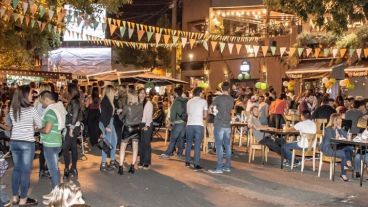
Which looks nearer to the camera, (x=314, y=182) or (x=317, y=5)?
(x=314, y=182)

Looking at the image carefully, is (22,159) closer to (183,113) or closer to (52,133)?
(52,133)

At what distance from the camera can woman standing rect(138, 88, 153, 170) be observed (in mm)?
11391

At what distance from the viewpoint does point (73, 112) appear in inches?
391

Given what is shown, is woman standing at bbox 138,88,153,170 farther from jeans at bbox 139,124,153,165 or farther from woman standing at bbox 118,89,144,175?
woman standing at bbox 118,89,144,175

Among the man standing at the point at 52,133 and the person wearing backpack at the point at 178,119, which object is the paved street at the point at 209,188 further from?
the person wearing backpack at the point at 178,119

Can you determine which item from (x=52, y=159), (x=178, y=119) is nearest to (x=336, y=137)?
(x=178, y=119)

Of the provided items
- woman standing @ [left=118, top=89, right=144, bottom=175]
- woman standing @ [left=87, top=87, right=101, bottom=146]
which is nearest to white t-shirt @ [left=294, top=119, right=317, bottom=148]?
woman standing @ [left=118, top=89, right=144, bottom=175]

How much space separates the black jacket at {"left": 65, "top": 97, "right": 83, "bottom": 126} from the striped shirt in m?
2.12

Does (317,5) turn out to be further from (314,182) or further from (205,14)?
(205,14)

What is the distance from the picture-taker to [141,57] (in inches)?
1900

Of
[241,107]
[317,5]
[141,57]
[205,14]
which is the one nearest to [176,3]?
[205,14]

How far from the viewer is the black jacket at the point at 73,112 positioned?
32.5ft

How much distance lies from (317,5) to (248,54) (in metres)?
17.5

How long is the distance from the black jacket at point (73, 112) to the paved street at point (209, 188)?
120 cm
